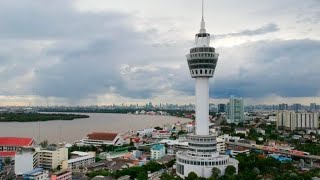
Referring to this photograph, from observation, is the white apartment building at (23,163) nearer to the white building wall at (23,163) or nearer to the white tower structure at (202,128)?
the white building wall at (23,163)

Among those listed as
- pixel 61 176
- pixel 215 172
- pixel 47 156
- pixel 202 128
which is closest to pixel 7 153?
pixel 47 156

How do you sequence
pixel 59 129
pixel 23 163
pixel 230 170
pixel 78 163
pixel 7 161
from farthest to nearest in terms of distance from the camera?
pixel 59 129 → pixel 7 161 → pixel 78 163 → pixel 23 163 → pixel 230 170

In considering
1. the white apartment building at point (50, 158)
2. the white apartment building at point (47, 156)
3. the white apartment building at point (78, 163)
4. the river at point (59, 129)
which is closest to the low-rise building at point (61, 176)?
the white apartment building at point (47, 156)

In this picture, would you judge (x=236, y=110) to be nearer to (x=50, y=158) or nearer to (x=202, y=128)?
(x=202, y=128)

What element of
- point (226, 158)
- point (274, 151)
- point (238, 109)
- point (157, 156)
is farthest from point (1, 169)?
point (238, 109)

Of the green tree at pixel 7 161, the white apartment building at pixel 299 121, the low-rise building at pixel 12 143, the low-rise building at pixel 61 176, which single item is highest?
Result: the white apartment building at pixel 299 121
